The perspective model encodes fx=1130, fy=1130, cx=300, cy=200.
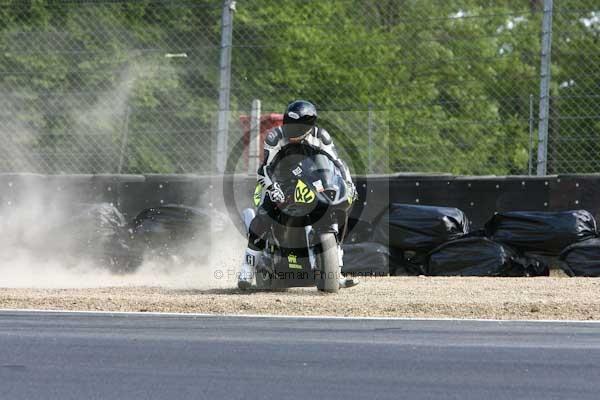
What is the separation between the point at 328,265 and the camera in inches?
361

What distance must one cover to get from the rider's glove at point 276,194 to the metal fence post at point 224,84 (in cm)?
321

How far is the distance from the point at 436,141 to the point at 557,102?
5.66 feet

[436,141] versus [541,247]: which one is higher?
[436,141]

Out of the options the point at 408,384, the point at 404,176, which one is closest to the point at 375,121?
the point at 404,176

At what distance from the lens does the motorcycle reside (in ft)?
30.1

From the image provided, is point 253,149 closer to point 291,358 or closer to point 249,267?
point 249,267

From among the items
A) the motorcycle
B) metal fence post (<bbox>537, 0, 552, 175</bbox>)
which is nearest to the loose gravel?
the motorcycle

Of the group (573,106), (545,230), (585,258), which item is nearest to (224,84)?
(573,106)

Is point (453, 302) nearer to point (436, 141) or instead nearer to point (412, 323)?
point (412, 323)

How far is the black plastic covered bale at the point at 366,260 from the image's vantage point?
37.0ft

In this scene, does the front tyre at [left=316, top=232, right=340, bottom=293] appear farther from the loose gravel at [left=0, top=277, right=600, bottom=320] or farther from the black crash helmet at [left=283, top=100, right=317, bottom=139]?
the black crash helmet at [left=283, top=100, right=317, bottom=139]

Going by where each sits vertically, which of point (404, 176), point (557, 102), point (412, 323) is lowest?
point (412, 323)

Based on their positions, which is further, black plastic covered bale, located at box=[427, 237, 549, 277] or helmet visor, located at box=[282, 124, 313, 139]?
black plastic covered bale, located at box=[427, 237, 549, 277]

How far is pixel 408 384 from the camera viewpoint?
17.1 ft
